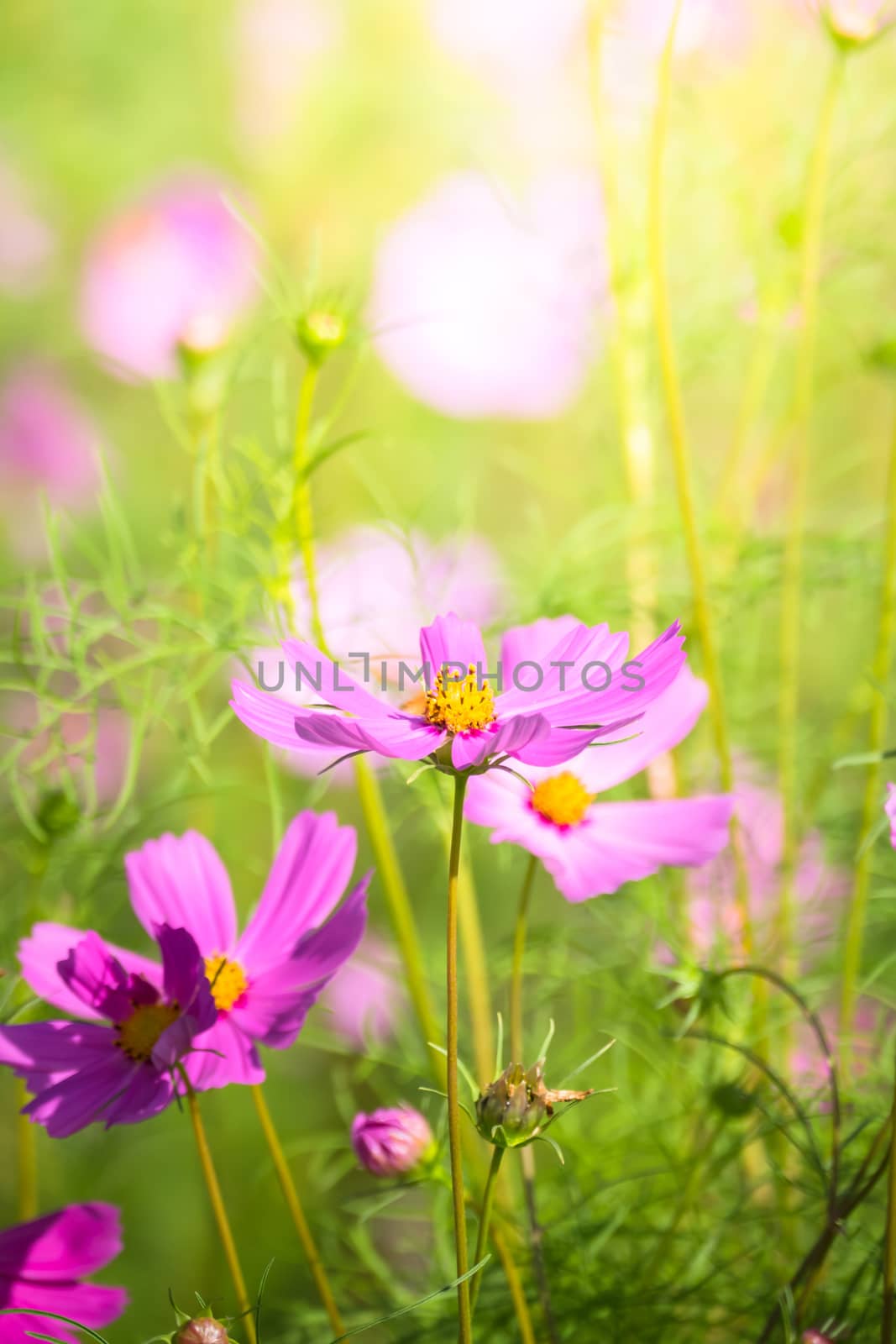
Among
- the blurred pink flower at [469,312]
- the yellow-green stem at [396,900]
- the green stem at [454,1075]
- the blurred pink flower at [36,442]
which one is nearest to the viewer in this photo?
the green stem at [454,1075]

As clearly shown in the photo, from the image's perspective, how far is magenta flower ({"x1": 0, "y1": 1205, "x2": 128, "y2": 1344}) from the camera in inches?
8.9

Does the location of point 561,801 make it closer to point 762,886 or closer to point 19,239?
point 762,886

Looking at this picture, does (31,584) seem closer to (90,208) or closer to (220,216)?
(220,216)

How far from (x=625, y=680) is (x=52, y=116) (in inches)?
31.8

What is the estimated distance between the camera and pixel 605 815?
256 millimetres

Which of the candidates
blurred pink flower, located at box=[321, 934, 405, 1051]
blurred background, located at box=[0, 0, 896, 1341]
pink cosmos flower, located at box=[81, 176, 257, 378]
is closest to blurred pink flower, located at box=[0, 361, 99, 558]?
blurred background, located at box=[0, 0, 896, 1341]

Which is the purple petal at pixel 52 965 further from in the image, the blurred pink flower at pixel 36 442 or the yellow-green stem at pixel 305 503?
the blurred pink flower at pixel 36 442

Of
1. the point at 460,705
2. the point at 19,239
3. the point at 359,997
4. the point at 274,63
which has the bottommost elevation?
the point at 359,997

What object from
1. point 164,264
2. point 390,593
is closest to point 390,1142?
point 390,593

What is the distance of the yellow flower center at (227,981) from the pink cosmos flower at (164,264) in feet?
1.52

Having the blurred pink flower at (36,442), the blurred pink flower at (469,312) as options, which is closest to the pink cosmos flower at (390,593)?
the blurred pink flower at (469,312)

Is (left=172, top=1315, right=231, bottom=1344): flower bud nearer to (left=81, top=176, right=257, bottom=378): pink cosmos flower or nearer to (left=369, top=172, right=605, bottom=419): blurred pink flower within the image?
(left=369, top=172, right=605, bottom=419): blurred pink flower

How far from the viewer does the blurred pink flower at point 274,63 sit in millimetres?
808

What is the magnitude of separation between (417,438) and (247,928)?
2.07 feet
